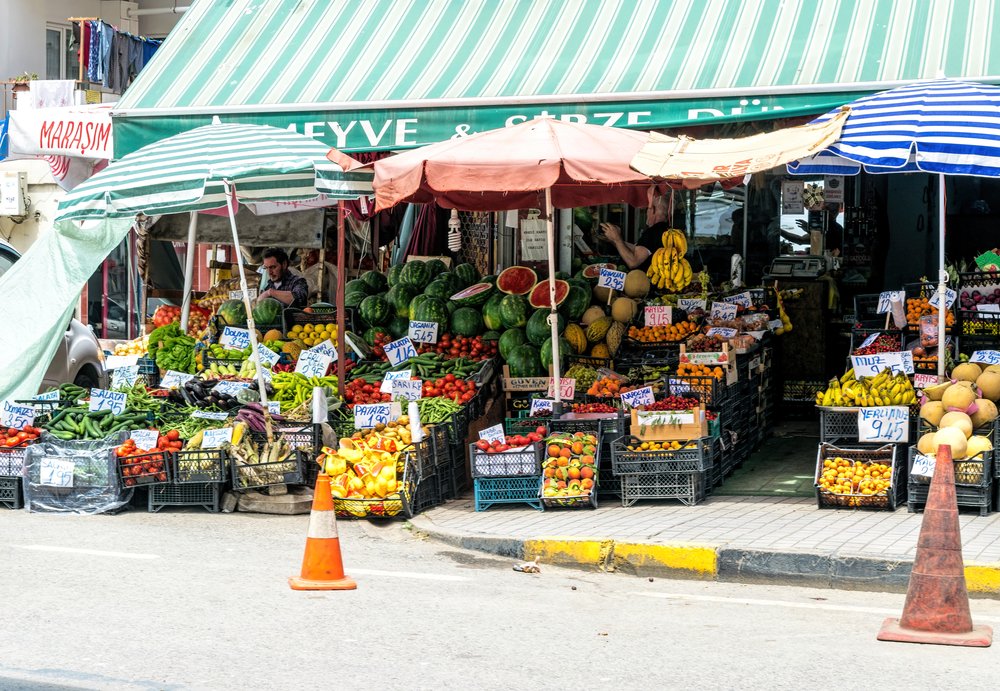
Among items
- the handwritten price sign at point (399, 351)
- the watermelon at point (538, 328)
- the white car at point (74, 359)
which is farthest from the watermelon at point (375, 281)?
the white car at point (74, 359)

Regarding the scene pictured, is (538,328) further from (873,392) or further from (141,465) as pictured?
(141,465)

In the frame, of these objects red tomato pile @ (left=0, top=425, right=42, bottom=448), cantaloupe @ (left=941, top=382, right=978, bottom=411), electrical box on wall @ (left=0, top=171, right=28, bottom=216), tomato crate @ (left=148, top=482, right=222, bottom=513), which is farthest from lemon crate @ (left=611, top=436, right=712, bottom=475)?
electrical box on wall @ (left=0, top=171, right=28, bottom=216)

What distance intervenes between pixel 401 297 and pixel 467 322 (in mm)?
898

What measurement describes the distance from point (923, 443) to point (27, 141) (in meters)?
10.7

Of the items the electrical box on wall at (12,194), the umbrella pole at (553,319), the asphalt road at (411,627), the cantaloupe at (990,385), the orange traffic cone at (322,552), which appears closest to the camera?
the asphalt road at (411,627)

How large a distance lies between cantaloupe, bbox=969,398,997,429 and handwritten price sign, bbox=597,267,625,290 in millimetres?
3917

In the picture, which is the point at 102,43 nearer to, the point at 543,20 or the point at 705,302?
the point at 543,20

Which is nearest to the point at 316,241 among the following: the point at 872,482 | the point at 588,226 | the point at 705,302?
A: the point at 588,226

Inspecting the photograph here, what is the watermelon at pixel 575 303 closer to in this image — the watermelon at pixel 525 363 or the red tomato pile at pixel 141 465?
the watermelon at pixel 525 363

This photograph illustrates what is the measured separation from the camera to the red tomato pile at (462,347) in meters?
12.3

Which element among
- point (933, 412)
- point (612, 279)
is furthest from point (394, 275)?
point (933, 412)

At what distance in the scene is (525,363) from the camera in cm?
1194

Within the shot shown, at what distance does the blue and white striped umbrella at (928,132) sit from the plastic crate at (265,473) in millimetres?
4405

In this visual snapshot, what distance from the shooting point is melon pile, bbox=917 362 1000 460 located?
940 centimetres
